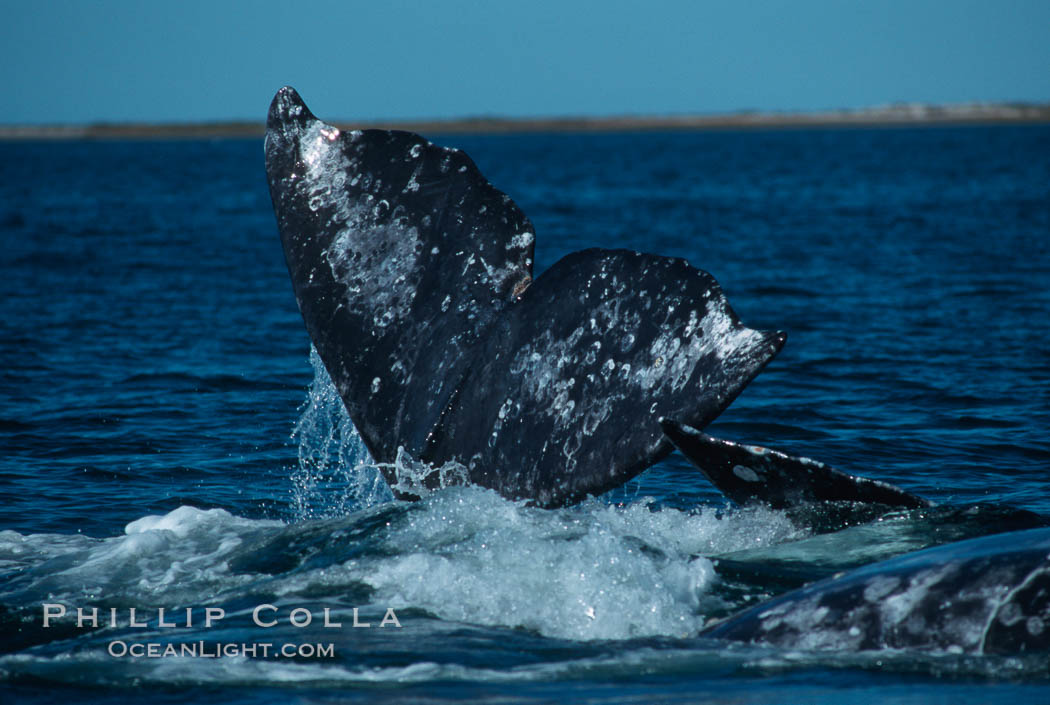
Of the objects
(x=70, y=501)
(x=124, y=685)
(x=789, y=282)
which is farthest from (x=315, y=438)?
(x=789, y=282)

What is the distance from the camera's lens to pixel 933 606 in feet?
14.8

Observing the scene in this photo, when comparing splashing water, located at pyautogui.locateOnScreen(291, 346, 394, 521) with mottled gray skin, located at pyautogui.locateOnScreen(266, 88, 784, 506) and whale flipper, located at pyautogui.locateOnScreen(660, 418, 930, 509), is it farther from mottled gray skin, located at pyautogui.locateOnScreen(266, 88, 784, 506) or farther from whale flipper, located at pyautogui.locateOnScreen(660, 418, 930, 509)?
whale flipper, located at pyautogui.locateOnScreen(660, 418, 930, 509)

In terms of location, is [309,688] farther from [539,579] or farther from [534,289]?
[534,289]

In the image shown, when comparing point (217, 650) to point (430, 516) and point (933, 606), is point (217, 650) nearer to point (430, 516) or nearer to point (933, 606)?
point (430, 516)

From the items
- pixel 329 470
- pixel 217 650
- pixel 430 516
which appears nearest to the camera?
pixel 217 650

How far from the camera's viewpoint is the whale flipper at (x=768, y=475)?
4.81 m

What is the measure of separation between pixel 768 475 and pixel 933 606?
2.87ft

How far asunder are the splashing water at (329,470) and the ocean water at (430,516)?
31 millimetres

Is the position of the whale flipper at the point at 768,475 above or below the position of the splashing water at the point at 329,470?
above

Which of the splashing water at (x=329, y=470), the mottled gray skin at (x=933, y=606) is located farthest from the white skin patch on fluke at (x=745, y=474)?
the splashing water at (x=329, y=470)

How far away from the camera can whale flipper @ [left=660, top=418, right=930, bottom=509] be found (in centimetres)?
481

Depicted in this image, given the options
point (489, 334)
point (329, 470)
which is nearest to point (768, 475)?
point (489, 334)

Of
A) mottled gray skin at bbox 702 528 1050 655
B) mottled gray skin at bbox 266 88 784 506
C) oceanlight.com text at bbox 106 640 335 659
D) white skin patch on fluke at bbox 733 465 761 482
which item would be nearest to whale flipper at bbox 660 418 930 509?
white skin patch on fluke at bbox 733 465 761 482

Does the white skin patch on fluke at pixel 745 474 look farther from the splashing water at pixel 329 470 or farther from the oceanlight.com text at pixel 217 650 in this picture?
the splashing water at pixel 329 470
